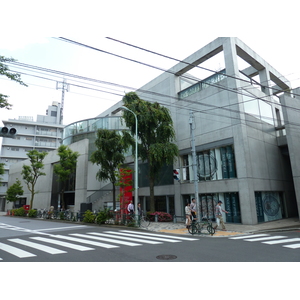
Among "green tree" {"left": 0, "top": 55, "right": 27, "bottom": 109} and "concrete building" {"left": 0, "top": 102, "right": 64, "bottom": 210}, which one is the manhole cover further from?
"concrete building" {"left": 0, "top": 102, "right": 64, "bottom": 210}

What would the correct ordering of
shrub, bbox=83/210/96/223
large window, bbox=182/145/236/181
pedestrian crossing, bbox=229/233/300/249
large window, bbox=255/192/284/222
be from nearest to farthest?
pedestrian crossing, bbox=229/233/300/249 < large window, bbox=255/192/284/222 < large window, bbox=182/145/236/181 < shrub, bbox=83/210/96/223

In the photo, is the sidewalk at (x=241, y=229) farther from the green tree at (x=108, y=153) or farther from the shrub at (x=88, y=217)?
the green tree at (x=108, y=153)

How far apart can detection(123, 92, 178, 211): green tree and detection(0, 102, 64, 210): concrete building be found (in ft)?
135

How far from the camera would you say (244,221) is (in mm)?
16812

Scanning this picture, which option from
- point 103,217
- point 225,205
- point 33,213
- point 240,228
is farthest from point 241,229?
point 33,213

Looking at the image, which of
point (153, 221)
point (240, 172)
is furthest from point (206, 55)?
point (153, 221)

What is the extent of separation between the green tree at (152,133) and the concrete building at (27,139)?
41010 mm

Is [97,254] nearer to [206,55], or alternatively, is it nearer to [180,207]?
[180,207]

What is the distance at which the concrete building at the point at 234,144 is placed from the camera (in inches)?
703

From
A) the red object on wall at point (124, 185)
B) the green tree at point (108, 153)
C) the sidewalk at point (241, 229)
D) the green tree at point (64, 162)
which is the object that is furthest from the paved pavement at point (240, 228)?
the green tree at point (64, 162)

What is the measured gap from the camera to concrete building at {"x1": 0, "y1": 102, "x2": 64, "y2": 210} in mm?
57438

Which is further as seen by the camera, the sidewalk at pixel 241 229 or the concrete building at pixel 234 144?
the concrete building at pixel 234 144

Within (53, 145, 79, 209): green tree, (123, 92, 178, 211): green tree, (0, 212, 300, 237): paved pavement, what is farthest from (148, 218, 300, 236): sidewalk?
(53, 145, 79, 209): green tree

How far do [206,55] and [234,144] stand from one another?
8.74 m
